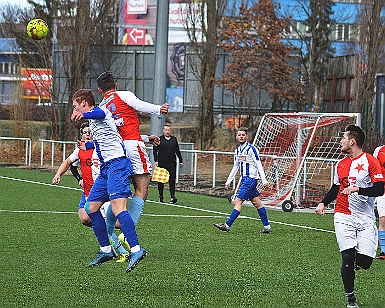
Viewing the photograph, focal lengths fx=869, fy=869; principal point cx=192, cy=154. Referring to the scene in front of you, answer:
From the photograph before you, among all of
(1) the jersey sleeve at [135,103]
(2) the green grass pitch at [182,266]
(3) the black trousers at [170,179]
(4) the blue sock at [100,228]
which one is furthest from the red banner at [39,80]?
(4) the blue sock at [100,228]

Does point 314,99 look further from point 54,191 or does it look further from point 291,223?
point 291,223

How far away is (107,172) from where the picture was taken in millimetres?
9719

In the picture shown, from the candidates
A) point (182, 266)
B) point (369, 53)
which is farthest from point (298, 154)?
point (369, 53)

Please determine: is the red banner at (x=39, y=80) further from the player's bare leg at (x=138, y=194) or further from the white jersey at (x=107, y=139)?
the white jersey at (x=107, y=139)

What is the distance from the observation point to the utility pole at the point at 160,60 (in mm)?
25375

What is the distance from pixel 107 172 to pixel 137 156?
0.61m

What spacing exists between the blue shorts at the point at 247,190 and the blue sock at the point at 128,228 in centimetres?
571

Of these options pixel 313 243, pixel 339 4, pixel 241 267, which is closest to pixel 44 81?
pixel 313 243

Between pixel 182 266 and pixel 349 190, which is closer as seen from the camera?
pixel 349 190

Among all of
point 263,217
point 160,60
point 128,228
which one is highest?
point 160,60

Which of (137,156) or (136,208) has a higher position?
(137,156)

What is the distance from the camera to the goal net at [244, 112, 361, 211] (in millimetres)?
20625

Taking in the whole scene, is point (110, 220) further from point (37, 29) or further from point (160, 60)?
point (160, 60)

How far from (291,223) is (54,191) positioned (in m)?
8.10
